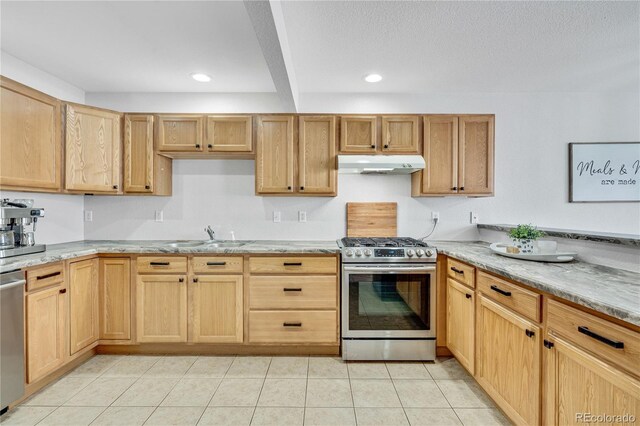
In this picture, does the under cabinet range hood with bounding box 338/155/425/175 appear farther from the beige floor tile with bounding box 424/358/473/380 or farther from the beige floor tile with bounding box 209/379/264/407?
the beige floor tile with bounding box 209/379/264/407

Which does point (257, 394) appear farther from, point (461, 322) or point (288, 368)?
point (461, 322)

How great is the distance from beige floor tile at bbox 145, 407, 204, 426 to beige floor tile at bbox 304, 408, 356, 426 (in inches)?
27.5

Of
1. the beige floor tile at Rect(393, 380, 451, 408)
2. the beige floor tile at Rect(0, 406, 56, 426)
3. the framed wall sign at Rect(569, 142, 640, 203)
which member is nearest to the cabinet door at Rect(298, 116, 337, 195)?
the beige floor tile at Rect(393, 380, 451, 408)

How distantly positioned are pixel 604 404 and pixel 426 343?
1435mm

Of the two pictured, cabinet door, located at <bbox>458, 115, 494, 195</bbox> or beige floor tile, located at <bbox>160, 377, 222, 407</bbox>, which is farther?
cabinet door, located at <bbox>458, 115, 494, 195</bbox>

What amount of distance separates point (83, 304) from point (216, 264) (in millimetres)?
1103

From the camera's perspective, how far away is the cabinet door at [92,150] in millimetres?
2580

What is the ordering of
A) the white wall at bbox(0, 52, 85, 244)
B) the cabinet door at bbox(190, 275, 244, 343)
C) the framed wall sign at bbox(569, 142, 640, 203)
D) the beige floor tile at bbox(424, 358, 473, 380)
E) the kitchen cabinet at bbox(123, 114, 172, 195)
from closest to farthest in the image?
Result: the beige floor tile at bbox(424, 358, 473, 380) < the white wall at bbox(0, 52, 85, 244) < the cabinet door at bbox(190, 275, 244, 343) < the kitchen cabinet at bbox(123, 114, 172, 195) < the framed wall sign at bbox(569, 142, 640, 203)

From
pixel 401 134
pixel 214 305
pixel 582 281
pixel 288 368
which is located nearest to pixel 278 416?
pixel 288 368

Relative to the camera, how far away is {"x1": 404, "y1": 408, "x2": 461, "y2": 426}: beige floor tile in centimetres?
177

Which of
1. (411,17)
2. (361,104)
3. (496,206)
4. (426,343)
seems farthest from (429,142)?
(426,343)

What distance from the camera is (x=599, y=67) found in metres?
2.56

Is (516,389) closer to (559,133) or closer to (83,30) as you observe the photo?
(559,133)

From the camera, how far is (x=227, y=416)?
1831mm
